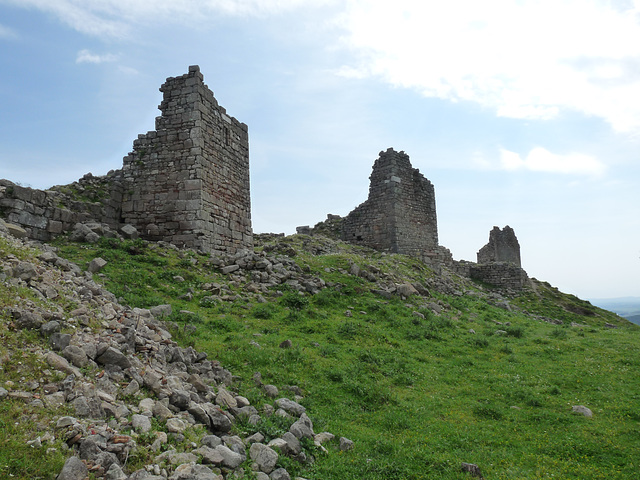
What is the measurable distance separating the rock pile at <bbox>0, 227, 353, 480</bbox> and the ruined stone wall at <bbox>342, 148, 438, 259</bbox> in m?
18.3

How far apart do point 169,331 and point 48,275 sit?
7.36 feet

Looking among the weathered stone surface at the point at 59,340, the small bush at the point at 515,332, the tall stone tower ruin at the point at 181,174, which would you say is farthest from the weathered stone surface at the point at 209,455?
the small bush at the point at 515,332

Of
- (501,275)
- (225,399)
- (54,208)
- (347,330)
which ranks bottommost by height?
(225,399)

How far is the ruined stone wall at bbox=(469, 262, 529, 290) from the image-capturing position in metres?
29.4

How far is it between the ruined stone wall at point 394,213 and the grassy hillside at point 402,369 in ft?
30.0

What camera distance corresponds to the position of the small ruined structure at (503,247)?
39719 millimetres

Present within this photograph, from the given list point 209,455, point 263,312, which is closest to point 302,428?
point 209,455

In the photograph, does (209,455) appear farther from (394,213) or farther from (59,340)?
(394,213)

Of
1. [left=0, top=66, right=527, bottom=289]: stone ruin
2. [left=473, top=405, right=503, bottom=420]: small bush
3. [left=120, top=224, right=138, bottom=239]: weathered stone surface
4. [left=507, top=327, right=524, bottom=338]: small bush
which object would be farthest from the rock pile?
[left=507, top=327, right=524, bottom=338]: small bush

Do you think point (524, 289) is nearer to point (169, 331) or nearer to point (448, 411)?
point (448, 411)

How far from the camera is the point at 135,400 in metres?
4.59

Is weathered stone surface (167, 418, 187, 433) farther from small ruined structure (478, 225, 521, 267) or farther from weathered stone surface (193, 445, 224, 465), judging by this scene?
small ruined structure (478, 225, 521, 267)

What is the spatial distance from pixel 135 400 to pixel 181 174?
10.8 m

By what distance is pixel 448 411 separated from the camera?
705 cm
